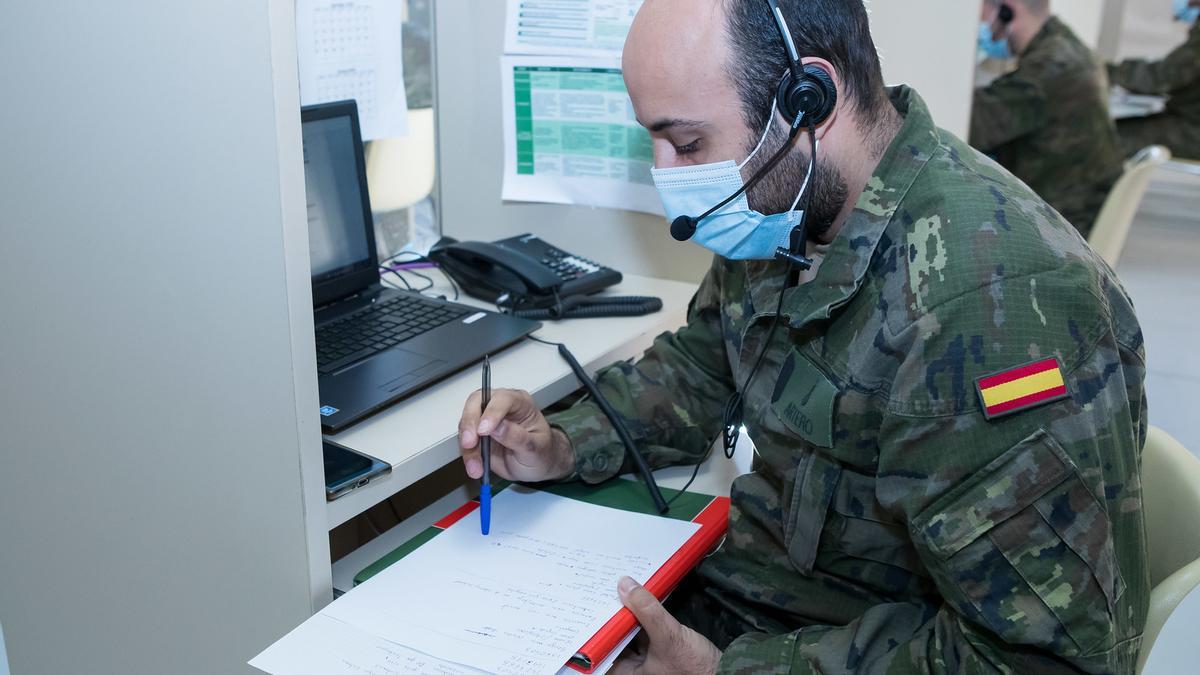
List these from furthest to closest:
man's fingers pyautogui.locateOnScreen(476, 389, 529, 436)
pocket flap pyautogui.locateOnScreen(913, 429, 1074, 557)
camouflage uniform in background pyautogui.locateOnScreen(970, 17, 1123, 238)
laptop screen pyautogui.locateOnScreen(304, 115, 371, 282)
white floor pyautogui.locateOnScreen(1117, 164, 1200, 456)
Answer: camouflage uniform in background pyautogui.locateOnScreen(970, 17, 1123, 238) < white floor pyautogui.locateOnScreen(1117, 164, 1200, 456) < laptop screen pyautogui.locateOnScreen(304, 115, 371, 282) < man's fingers pyautogui.locateOnScreen(476, 389, 529, 436) < pocket flap pyautogui.locateOnScreen(913, 429, 1074, 557)

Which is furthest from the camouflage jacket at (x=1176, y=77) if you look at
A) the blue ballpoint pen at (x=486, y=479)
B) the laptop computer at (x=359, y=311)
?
the blue ballpoint pen at (x=486, y=479)

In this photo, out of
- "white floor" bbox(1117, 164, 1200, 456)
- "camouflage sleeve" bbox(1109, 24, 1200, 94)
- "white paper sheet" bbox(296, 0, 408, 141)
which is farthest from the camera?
"camouflage sleeve" bbox(1109, 24, 1200, 94)

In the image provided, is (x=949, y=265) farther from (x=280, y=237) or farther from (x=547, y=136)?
(x=547, y=136)

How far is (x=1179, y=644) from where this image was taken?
0.83 metres

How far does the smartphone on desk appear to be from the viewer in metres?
0.89

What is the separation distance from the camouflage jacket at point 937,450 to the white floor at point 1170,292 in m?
2.18

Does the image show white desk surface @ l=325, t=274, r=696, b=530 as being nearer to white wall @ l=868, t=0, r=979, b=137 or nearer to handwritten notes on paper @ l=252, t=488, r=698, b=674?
handwritten notes on paper @ l=252, t=488, r=698, b=674

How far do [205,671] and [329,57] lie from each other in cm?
83

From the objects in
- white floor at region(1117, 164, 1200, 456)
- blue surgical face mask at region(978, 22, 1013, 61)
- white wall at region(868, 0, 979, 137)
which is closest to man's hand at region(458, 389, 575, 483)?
white wall at region(868, 0, 979, 137)

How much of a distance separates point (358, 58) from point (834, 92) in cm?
82

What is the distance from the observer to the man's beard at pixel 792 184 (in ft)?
2.97

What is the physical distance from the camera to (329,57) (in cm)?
141

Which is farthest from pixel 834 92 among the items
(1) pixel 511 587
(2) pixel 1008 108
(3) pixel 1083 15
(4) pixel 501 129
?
(3) pixel 1083 15

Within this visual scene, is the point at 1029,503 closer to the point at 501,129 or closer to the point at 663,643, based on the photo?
the point at 663,643
